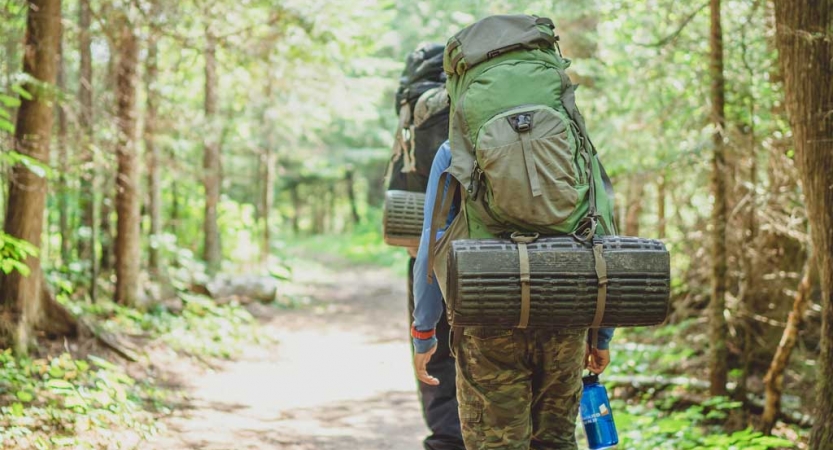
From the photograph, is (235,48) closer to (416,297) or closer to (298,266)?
(416,297)

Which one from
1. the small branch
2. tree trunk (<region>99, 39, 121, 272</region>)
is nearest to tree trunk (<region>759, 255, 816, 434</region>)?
the small branch

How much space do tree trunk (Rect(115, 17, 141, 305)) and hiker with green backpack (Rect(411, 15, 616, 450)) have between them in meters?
6.88

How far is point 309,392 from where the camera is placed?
23.9ft

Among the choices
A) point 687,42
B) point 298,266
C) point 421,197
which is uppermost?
point 687,42

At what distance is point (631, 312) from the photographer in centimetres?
273

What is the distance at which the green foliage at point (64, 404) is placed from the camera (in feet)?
14.0

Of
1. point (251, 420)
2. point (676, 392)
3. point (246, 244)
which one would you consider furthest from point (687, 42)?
point (246, 244)

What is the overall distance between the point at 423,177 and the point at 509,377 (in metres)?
1.76

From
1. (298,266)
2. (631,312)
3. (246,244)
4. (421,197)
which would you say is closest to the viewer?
(631,312)

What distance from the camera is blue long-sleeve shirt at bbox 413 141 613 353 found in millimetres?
3094

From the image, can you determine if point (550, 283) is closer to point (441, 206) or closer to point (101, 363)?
point (441, 206)

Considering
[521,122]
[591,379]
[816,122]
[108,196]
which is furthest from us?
[108,196]

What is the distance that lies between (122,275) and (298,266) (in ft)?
37.8

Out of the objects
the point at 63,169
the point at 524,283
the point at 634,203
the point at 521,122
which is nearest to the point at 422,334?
the point at 524,283
